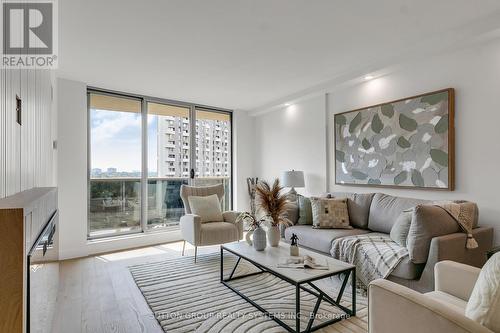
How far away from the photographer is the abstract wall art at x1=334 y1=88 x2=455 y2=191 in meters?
2.96

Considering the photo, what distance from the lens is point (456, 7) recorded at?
227cm

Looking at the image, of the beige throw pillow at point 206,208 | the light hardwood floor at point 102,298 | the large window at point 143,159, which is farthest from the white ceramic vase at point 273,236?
the large window at point 143,159

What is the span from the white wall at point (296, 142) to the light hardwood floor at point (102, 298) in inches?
94.8

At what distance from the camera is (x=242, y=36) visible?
2715 mm

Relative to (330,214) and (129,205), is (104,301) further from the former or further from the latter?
(330,214)

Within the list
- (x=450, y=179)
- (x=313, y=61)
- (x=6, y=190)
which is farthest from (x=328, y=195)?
(x=6, y=190)

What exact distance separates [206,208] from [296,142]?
196 cm

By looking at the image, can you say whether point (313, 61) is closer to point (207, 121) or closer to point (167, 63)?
point (167, 63)

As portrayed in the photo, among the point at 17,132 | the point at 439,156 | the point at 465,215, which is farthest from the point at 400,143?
the point at 17,132

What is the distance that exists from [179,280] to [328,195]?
2.24 metres

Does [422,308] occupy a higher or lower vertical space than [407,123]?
lower

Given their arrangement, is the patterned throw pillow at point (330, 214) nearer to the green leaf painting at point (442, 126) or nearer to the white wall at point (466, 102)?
the white wall at point (466, 102)

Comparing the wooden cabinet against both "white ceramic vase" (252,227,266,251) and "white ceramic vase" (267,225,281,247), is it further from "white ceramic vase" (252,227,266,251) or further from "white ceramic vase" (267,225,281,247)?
"white ceramic vase" (267,225,281,247)

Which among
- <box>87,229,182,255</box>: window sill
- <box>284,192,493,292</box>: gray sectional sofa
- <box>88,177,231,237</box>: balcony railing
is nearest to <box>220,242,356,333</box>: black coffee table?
<box>284,192,493,292</box>: gray sectional sofa
